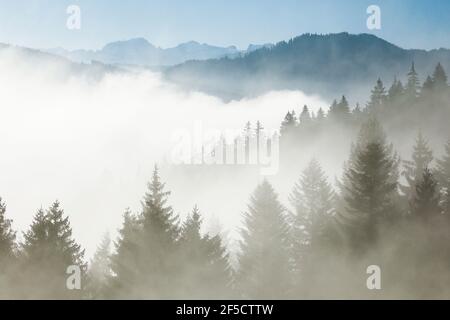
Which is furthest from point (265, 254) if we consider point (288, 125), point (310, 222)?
point (288, 125)

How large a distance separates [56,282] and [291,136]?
69.6 m

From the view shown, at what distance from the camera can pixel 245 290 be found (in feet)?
89.6

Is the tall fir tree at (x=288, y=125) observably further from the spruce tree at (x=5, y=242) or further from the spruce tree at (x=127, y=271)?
the spruce tree at (x=5, y=242)

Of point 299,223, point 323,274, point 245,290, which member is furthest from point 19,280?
point 299,223

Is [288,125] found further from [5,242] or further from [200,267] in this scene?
[5,242]

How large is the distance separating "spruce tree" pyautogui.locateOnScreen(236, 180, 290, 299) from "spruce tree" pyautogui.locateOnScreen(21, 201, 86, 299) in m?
10.3

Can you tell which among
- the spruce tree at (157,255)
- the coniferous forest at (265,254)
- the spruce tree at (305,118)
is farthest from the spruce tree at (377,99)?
the spruce tree at (157,255)

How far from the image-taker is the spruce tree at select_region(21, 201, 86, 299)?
22141mm

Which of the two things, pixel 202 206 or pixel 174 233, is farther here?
pixel 202 206

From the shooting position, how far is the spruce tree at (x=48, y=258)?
22141 millimetres

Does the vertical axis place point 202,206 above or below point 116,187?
below

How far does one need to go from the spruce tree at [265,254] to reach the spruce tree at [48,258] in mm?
10338
